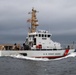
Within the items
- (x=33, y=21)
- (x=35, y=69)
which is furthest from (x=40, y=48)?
(x=35, y=69)

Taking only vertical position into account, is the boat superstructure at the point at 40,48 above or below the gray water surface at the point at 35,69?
above

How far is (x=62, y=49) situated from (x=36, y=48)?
7277 mm

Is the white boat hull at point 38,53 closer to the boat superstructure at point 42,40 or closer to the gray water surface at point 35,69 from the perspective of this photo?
the boat superstructure at point 42,40

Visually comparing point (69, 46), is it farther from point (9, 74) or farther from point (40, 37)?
point (9, 74)

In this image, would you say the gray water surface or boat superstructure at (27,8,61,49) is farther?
boat superstructure at (27,8,61,49)

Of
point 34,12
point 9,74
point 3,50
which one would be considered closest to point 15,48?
point 3,50

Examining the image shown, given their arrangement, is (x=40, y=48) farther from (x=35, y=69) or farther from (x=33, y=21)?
(x=35, y=69)

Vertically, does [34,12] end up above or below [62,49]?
above

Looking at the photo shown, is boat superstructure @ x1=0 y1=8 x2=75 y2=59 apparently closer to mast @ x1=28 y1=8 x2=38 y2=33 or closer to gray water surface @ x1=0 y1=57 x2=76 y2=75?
mast @ x1=28 y1=8 x2=38 y2=33

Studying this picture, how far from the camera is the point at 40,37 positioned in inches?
3332

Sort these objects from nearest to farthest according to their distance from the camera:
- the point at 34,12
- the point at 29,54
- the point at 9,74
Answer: the point at 9,74, the point at 29,54, the point at 34,12

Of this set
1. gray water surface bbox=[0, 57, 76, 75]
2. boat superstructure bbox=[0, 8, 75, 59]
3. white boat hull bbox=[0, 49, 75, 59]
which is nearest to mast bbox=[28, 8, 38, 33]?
boat superstructure bbox=[0, 8, 75, 59]

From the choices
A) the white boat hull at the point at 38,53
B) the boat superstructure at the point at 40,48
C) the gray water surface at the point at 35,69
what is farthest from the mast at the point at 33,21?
the gray water surface at the point at 35,69

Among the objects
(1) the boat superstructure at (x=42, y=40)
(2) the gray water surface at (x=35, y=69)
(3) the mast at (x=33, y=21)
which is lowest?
(2) the gray water surface at (x=35, y=69)
